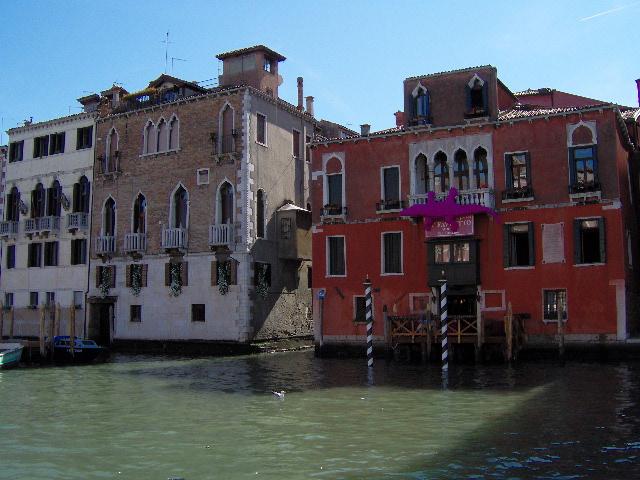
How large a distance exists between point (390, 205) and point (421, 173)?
1.62 metres

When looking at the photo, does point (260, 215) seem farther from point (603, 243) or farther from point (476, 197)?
point (603, 243)

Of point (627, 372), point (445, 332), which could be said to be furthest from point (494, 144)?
point (627, 372)

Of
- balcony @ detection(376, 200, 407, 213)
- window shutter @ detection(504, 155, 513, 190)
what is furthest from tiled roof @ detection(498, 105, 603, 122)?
balcony @ detection(376, 200, 407, 213)

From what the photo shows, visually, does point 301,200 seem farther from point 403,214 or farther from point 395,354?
point 395,354

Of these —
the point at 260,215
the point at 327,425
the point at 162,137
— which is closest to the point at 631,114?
the point at 260,215

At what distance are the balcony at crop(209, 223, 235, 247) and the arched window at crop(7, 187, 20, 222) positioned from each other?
12.6 m

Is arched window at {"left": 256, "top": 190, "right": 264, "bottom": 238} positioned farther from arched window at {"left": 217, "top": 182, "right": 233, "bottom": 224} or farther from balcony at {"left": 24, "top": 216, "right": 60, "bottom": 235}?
balcony at {"left": 24, "top": 216, "right": 60, "bottom": 235}

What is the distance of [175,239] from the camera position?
30.2 meters

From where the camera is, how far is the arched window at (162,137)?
3148cm

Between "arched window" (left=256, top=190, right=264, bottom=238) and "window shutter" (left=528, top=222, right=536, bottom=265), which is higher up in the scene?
"arched window" (left=256, top=190, right=264, bottom=238)

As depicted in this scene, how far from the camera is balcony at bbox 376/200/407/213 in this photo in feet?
85.8

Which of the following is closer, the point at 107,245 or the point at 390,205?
the point at 390,205

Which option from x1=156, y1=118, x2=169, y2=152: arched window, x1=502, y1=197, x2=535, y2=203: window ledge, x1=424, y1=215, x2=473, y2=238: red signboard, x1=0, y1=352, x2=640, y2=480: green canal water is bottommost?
x1=0, y1=352, x2=640, y2=480: green canal water

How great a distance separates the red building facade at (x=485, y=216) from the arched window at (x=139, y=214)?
8.68 m
